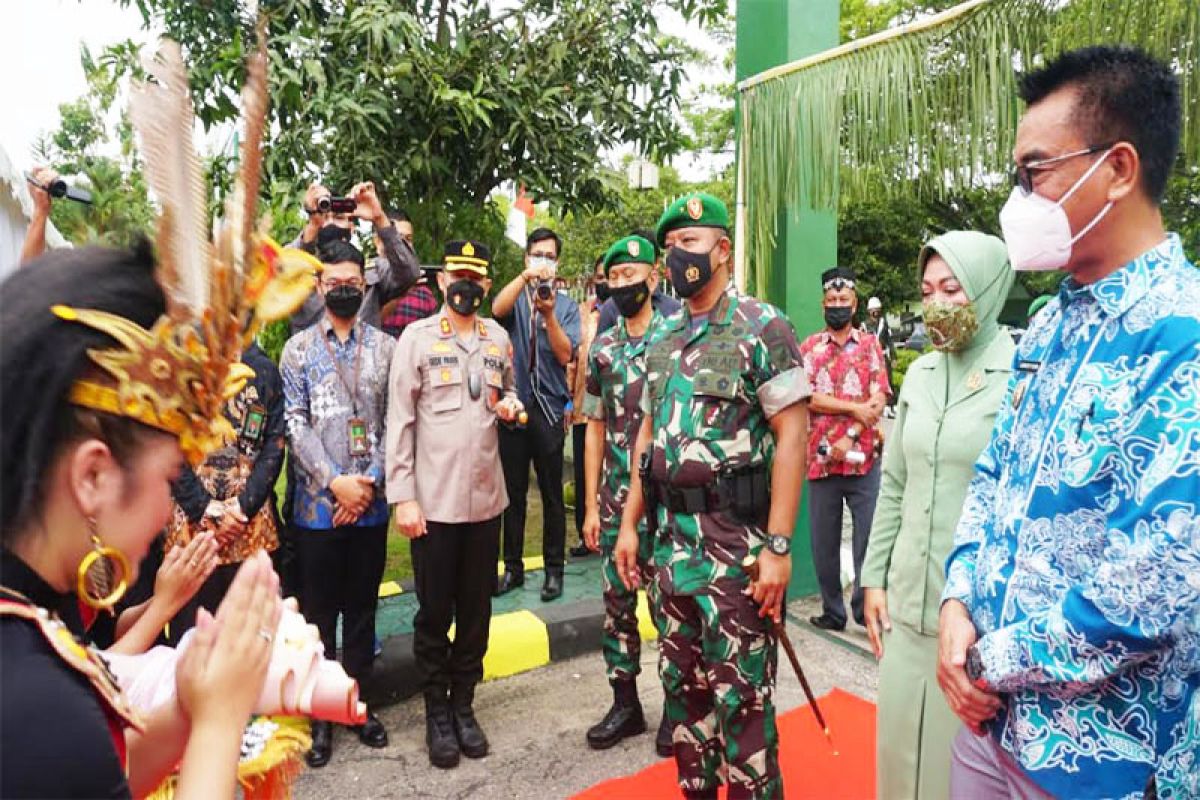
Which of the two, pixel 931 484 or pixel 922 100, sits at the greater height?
pixel 922 100

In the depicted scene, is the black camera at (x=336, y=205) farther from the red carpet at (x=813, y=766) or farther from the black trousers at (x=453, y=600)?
the red carpet at (x=813, y=766)

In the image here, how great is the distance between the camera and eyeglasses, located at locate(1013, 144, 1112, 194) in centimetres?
146

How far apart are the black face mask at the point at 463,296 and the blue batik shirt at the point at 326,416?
431mm

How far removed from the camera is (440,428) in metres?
3.44

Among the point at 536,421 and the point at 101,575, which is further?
the point at 536,421

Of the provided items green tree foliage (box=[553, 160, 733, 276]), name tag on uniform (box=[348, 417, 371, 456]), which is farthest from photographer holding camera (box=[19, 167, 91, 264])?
green tree foliage (box=[553, 160, 733, 276])

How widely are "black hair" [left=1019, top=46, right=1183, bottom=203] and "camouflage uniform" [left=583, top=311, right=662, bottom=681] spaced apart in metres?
2.11

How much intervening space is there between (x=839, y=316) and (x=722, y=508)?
263 centimetres

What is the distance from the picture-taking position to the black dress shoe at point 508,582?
16.4 feet

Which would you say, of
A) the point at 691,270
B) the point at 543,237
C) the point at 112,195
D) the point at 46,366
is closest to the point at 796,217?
the point at 543,237

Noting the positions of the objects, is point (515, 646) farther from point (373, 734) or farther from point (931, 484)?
point (931, 484)

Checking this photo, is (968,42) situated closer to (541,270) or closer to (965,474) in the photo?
(965,474)

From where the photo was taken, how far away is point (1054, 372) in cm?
155

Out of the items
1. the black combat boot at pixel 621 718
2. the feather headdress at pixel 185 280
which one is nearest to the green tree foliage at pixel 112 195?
the feather headdress at pixel 185 280
